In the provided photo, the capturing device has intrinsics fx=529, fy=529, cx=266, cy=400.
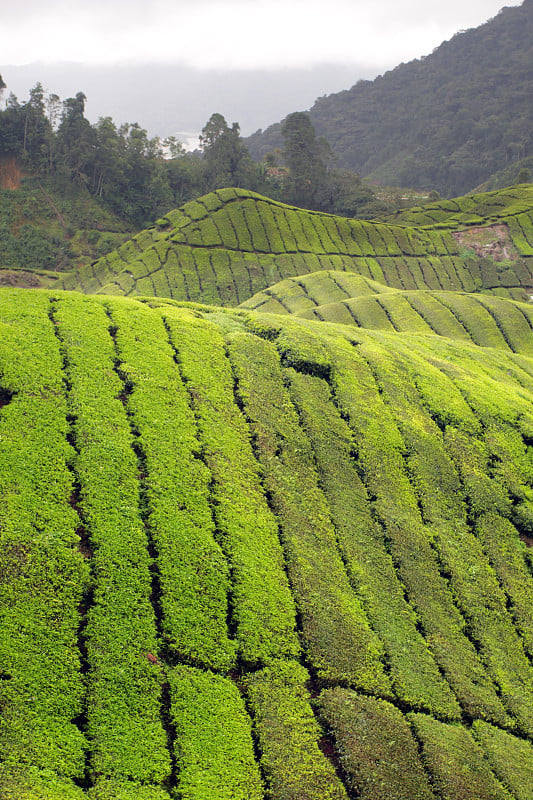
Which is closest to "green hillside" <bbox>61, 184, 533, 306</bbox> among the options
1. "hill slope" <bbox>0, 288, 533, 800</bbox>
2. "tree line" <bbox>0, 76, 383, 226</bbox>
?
"tree line" <bbox>0, 76, 383, 226</bbox>

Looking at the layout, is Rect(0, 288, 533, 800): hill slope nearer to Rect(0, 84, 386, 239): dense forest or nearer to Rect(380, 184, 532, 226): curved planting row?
Rect(380, 184, 532, 226): curved planting row

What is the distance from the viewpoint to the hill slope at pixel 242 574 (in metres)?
7.34

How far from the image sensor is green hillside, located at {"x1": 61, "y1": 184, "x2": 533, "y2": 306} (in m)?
→ 41.3

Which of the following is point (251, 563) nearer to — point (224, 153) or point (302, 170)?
point (302, 170)

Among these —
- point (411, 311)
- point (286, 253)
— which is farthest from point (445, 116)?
point (411, 311)

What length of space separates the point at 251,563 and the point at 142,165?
67.0m

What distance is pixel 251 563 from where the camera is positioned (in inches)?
389

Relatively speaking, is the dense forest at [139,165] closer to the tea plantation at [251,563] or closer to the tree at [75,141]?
the tree at [75,141]

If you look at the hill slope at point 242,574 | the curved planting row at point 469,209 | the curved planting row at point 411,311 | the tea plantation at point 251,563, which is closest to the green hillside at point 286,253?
the curved planting row at point 469,209

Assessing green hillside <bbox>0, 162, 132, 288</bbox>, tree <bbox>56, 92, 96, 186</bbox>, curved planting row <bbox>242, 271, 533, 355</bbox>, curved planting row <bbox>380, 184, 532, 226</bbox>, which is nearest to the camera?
curved planting row <bbox>242, 271, 533, 355</bbox>

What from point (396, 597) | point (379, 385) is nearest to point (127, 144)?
point (379, 385)

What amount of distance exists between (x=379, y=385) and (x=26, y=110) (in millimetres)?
65893

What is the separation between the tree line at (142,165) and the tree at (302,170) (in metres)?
0.12

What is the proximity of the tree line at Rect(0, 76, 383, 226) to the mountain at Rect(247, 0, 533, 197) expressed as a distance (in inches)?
2115
